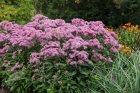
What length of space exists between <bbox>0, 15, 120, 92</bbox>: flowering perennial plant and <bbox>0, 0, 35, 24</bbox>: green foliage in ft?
5.67

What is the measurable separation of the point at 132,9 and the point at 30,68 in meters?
5.29

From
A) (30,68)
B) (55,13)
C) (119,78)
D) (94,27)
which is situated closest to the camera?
(119,78)

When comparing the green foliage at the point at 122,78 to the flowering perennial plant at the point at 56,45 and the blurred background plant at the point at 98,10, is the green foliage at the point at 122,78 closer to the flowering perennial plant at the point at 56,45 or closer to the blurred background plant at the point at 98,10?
the flowering perennial plant at the point at 56,45

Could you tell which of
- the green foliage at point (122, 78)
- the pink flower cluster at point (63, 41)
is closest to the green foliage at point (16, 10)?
the pink flower cluster at point (63, 41)

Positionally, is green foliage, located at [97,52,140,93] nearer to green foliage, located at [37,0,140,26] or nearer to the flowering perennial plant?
the flowering perennial plant

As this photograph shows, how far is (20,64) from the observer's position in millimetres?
7207

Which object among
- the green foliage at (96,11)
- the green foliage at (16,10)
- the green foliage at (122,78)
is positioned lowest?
the green foliage at (96,11)

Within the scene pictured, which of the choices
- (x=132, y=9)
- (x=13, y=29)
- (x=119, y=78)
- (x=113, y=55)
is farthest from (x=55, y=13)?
(x=119, y=78)

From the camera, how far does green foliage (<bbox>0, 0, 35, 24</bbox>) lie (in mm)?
9633

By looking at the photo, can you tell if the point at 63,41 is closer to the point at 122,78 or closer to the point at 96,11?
the point at 122,78

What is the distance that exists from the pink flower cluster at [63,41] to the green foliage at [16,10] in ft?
5.63

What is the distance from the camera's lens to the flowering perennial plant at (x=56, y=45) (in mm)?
6762

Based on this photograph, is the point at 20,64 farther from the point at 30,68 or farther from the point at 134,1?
the point at 134,1

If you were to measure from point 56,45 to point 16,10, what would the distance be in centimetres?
312
